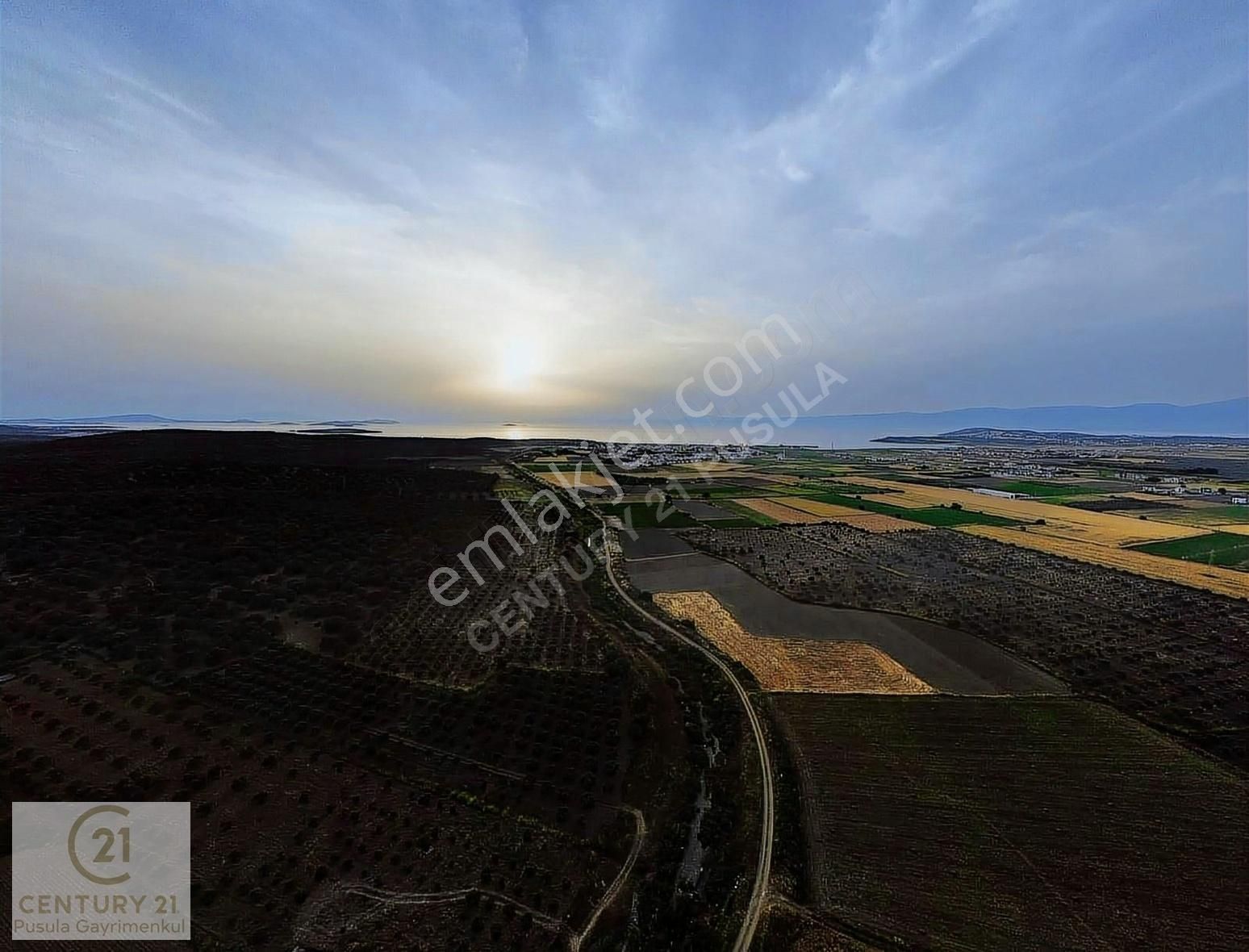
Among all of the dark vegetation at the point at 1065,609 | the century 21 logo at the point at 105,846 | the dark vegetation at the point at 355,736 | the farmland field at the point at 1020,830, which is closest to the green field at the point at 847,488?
the dark vegetation at the point at 1065,609

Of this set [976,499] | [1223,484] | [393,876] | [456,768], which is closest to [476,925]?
[393,876]

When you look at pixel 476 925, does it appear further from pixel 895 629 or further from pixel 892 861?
pixel 895 629

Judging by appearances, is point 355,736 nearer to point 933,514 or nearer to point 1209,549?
point 933,514

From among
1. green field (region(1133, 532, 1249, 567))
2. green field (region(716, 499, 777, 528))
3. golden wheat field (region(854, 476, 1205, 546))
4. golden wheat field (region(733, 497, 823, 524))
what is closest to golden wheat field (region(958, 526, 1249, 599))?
green field (region(1133, 532, 1249, 567))

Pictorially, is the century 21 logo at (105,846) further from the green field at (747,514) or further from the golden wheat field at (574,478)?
the golden wheat field at (574,478)

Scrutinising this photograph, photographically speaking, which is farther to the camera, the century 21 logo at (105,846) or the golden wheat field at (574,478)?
the golden wheat field at (574,478)
